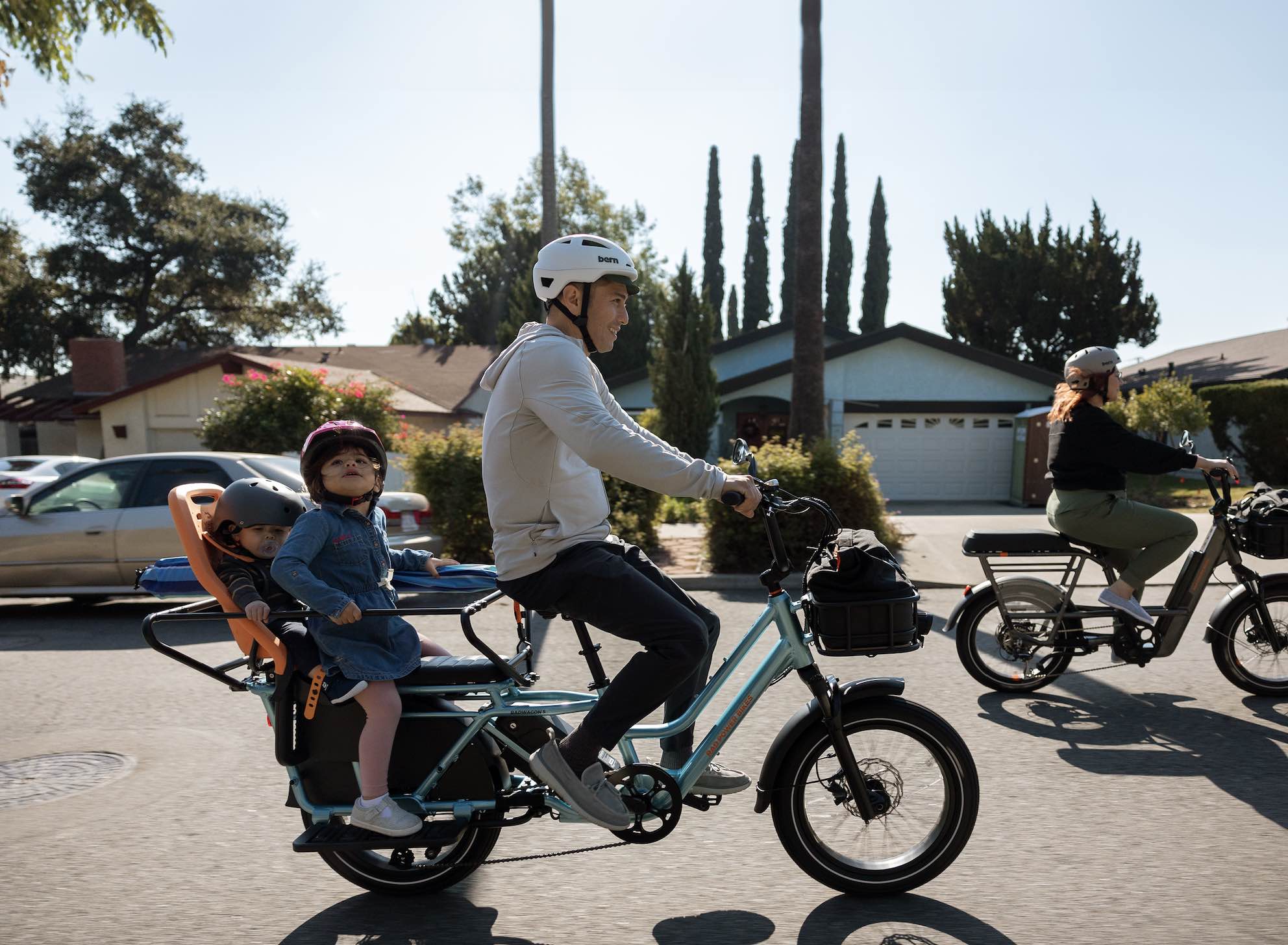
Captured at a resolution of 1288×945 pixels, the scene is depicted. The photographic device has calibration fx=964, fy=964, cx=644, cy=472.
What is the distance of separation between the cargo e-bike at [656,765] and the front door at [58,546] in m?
6.47

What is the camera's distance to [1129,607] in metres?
5.48

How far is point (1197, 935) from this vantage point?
295 cm

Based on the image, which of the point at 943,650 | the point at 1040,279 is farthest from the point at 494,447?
the point at 1040,279

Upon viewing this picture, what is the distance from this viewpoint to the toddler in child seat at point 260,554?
3.18 metres

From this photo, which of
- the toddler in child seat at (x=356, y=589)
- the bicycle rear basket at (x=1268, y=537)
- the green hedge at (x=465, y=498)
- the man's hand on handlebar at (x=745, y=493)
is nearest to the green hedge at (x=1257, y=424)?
the green hedge at (x=465, y=498)

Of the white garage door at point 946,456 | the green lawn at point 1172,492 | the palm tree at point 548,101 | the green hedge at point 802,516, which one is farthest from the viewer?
the white garage door at point 946,456

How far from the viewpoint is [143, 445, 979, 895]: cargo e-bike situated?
319 centimetres

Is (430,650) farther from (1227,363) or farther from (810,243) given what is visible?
(1227,363)

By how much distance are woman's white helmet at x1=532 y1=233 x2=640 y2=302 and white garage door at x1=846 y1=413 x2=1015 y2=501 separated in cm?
2164

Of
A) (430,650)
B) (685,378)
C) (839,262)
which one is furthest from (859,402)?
(839,262)

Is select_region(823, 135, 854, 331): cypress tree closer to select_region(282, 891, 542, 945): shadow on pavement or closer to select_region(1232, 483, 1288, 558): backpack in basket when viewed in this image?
select_region(1232, 483, 1288, 558): backpack in basket

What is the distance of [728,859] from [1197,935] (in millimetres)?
1526

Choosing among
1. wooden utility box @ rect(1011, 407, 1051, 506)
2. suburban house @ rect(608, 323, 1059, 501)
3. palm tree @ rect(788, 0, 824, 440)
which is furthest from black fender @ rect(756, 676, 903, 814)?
suburban house @ rect(608, 323, 1059, 501)

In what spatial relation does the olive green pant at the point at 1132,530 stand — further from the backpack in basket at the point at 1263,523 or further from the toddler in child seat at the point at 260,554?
the toddler in child seat at the point at 260,554
